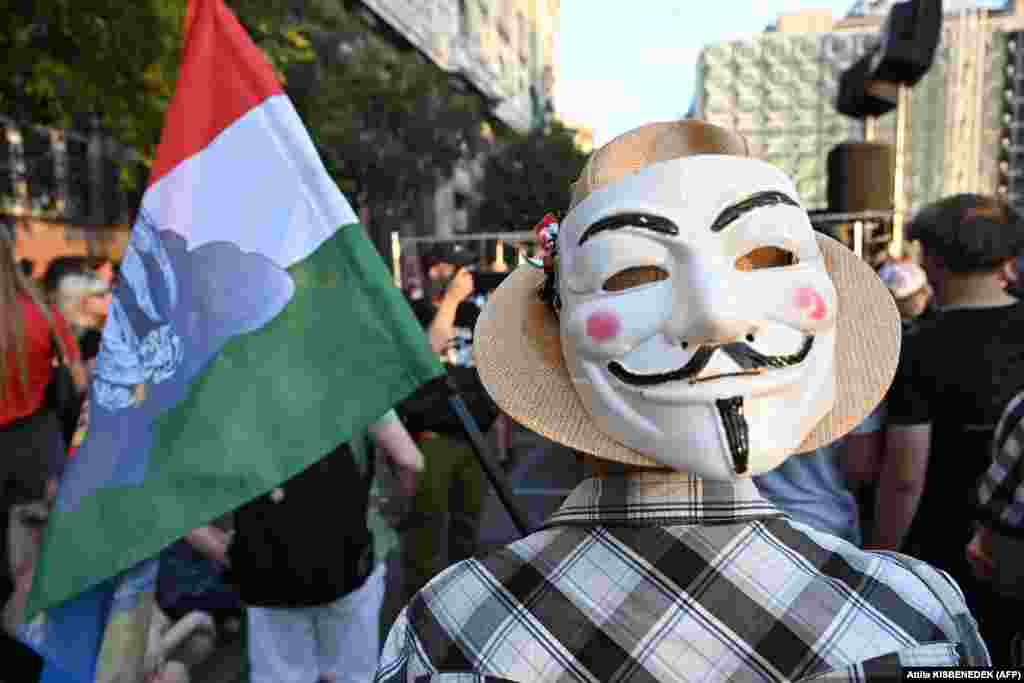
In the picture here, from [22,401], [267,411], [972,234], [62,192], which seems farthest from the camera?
[62,192]

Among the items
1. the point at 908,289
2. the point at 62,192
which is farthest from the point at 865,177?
the point at 62,192

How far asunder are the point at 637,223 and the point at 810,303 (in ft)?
0.76

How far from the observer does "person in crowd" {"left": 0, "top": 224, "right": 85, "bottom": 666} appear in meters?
3.01

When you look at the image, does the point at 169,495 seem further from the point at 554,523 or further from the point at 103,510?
the point at 554,523

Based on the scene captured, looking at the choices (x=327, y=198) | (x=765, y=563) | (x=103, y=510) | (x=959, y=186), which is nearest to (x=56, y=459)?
(x=103, y=510)

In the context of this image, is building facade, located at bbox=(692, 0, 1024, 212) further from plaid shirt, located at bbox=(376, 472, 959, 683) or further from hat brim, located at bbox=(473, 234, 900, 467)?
plaid shirt, located at bbox=(376, 472, 959, 683)

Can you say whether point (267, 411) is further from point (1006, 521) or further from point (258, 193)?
point (1006, 521)

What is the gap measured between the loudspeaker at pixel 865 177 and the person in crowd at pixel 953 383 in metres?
6.31

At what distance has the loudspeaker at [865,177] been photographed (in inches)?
323

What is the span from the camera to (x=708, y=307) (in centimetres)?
93

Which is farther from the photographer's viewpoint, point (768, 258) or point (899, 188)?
point (899, 188)

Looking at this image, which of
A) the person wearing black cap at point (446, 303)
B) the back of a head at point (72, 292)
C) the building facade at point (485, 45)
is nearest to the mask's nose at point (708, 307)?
the person wearing black cap at point (446, 303)

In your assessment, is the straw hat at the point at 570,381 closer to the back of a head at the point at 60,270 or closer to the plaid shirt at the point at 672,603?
the plaid shirt at the point at 672,603

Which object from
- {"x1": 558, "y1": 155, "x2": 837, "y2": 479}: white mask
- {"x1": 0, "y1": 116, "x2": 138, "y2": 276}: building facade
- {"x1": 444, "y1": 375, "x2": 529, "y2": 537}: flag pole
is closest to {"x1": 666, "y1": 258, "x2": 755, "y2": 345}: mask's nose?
{"x1": 558, "y1": 155, "x2": 837, "y2": 479}: white mask
